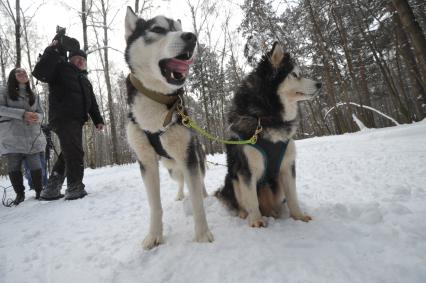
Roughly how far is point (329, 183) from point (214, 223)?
1.99 meters

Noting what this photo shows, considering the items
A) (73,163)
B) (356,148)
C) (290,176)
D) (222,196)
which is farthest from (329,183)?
(73,163)

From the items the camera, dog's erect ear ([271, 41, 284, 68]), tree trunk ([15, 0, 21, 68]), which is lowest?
dog's erect ear ([271, 41, 284, 68])

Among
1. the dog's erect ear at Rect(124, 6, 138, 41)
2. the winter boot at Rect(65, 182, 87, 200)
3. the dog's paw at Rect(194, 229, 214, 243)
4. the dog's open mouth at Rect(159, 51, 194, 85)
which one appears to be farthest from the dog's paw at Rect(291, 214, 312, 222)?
the winter boot at Rect(65, 182, 87, 200)

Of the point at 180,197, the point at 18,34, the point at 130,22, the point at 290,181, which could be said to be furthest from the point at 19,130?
the point at 18,34

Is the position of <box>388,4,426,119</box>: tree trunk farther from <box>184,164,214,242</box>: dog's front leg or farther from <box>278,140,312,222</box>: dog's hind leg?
<box>184,164,214,242</box>: dog's front leg

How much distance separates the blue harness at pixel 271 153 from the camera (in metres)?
2.32

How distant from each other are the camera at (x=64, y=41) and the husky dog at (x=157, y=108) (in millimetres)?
2498

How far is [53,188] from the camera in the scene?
426cm

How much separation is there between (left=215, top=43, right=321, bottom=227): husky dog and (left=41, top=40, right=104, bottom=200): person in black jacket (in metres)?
2.75

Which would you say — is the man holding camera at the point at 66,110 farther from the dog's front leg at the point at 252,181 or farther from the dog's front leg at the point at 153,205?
the dog's front leg at the point at 252,181

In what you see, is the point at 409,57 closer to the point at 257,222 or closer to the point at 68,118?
the point at 257,222

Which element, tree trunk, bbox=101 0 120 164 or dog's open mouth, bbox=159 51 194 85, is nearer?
dog's open mouth, bbox=159 51 194 85

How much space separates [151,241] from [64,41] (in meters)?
3.76

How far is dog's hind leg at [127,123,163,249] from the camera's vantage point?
2135mm
